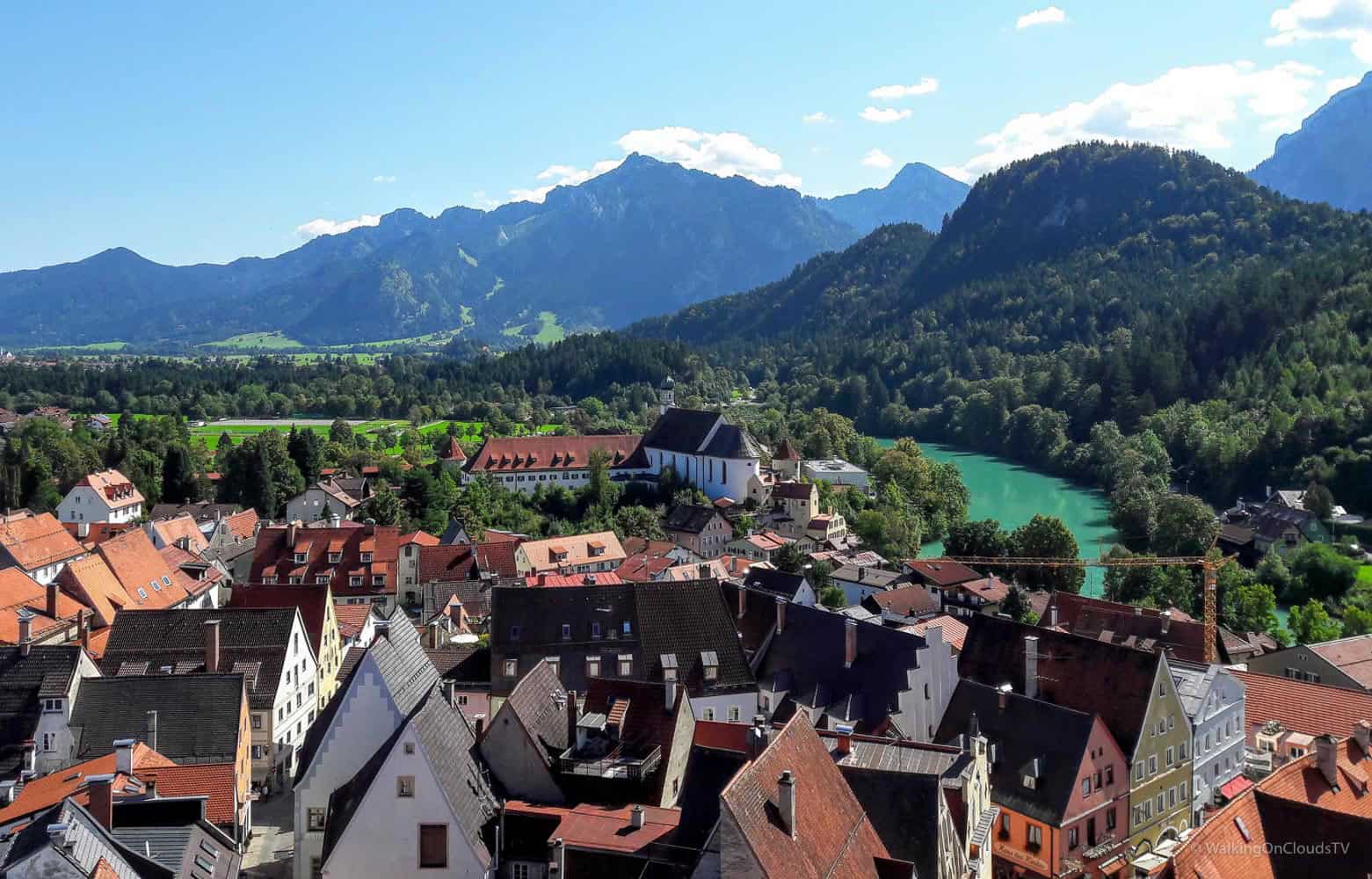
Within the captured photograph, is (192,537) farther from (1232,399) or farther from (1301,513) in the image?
(1232,399)

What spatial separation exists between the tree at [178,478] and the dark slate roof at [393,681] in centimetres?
5702

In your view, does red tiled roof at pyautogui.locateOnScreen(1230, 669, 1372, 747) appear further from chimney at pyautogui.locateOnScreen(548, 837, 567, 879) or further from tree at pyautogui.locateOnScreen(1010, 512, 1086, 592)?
tree at pyautogui.locateOnScreen(1010, 512, 1086, 592)

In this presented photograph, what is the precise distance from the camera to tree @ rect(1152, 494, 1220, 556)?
6353 cm

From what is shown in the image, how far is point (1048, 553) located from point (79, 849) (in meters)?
52.2

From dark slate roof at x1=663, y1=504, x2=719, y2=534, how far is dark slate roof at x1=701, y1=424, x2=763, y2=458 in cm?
708

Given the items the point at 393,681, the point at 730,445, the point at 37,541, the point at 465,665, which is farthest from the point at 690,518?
the point at 393,681

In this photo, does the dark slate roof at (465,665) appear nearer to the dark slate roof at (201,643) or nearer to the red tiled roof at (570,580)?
the dark slate roof at (201,643)

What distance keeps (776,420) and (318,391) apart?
68545mm

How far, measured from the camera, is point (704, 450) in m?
76.9

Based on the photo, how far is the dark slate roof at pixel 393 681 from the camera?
20094 millimetres

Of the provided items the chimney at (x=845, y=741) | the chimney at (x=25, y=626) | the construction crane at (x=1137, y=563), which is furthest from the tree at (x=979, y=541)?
the chimney at (x=25, y=626)

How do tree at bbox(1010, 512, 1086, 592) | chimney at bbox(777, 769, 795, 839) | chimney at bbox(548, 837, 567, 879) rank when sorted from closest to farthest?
1. chimney at bbox(777, 769, 795, 839)
2. chimney at bbox(548, 837, 567, 879)
3. tree at bbox(1010, 512, 1086, 592)

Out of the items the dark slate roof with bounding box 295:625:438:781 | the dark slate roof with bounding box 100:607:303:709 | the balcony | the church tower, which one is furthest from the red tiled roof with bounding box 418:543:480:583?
the church tower

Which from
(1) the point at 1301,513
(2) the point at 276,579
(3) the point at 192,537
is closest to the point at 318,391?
(3) the point at 192,537
